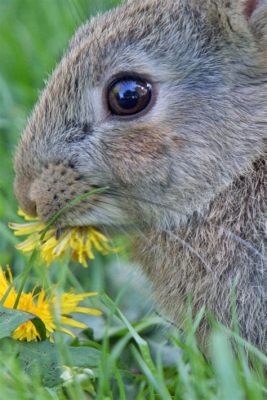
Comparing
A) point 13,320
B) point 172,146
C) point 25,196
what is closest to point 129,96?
point 172,146

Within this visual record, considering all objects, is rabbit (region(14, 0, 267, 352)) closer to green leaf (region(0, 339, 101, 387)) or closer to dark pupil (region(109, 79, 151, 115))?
dark pupil (region(109, 79, 151, 115))

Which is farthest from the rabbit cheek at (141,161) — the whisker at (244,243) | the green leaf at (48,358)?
the green leaf at (48,358)

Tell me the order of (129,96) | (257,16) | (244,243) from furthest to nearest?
(129,96), (257,16), (244,243)

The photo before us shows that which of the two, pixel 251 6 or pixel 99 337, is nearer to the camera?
pixel 251 6

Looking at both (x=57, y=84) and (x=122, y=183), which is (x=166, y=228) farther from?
(x=57, y=84)

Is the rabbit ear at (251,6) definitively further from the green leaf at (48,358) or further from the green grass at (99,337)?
the green leaf at (48,358)

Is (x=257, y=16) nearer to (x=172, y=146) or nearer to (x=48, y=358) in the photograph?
(x=172, y=146)

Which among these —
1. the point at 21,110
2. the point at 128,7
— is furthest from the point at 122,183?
the point at 21,110
